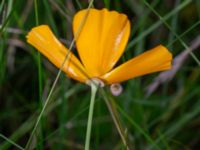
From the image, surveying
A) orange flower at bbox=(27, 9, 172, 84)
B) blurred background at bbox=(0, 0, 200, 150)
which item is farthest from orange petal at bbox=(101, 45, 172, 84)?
blurred background at bbox=(0, 0, 200, 150)

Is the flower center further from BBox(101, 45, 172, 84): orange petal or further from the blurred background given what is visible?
the blurred background

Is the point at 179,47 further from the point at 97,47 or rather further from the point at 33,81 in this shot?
the point at 97,47

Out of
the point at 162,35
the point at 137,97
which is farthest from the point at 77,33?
the point at 162,35

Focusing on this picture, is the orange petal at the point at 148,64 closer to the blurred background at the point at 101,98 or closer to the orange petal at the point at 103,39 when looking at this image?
the orange petal at the point at 103,39

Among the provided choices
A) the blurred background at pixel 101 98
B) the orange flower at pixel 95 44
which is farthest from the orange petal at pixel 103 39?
the blurred background at pixel 101 98

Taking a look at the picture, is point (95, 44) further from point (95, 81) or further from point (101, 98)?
point (101, 98)

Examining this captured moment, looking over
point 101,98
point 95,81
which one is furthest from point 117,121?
point 101,98
